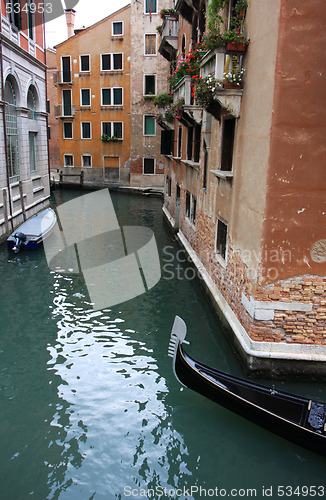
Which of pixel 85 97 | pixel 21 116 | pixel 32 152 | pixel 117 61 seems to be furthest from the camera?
pixel 85 97

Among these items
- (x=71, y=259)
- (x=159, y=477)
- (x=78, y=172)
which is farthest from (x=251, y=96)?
(x=78, y=172)

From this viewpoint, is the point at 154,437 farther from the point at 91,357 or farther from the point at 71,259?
the point at 71,259

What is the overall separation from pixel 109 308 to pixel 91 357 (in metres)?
1.64

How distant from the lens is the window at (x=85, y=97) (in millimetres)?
22109

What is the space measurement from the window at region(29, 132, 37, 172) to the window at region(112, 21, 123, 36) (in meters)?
9.74

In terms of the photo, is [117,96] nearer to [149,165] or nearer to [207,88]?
[149,165]

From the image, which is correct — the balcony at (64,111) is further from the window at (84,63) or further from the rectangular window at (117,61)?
the rectangular window at (117,61)

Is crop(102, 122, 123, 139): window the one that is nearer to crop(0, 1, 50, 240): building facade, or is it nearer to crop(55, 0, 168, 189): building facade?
crop(55, 0, 168, 189): building facade

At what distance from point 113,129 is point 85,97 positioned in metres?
2.40

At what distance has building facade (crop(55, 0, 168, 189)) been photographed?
20.4 metres

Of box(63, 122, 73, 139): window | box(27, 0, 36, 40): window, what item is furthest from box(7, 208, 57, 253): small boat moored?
box(63, 122, 73, 139): window

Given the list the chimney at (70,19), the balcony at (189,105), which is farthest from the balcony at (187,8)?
the chimney at (70,19)

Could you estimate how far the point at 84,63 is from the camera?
21781 mm

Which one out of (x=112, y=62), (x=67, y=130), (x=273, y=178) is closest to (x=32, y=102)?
(x=112, y=62)
